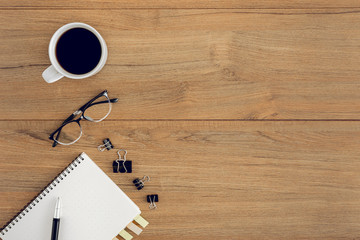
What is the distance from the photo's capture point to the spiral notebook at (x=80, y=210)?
2.19 feet

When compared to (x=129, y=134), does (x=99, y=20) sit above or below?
above

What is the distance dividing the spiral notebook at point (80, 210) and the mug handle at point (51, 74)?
19cm

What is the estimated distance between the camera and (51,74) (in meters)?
0.61

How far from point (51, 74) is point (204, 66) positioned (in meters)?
0.34

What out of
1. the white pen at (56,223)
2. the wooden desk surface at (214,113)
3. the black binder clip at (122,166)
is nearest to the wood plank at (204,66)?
the wooden desk surface at (214,113)

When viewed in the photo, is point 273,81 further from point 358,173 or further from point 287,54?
point 358,173

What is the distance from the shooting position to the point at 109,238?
67 centimetres

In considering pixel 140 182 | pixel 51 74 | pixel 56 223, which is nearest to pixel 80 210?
pixel 56 223

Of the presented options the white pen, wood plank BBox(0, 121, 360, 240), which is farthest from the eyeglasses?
the white pen

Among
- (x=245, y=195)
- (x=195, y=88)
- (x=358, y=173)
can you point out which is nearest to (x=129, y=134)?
(x=195, y=88)

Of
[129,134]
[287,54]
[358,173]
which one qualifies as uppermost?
[287,54]

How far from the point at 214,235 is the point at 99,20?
582 millimetres

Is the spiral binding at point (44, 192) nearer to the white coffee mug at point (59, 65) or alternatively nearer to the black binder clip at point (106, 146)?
the black binder clip at point (106, 146)

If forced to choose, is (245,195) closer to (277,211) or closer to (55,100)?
(277,211)
